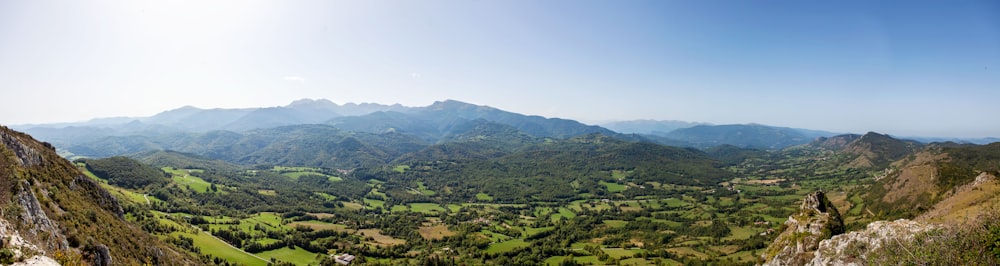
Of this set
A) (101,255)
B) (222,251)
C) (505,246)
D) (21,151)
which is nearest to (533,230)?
(505,246)

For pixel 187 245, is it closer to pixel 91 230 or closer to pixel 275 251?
pixel 275 251

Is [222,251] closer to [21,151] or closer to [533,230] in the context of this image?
[21,151]

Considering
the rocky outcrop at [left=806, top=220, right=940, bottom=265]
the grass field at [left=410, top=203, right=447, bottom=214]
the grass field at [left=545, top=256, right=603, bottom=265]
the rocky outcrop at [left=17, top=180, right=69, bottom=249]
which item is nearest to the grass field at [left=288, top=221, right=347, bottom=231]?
the grass field at [left=410, top=203, right=447, bottom=214]

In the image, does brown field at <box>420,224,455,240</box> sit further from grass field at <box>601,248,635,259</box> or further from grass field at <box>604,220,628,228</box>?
grass field at <box>604,220,628,228</box>

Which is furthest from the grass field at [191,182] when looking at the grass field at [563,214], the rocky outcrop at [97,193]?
the grass field at [563,214]

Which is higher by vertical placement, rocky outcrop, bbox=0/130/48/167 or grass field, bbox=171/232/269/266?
rocky outcrop, bbox=0/130/48/167
